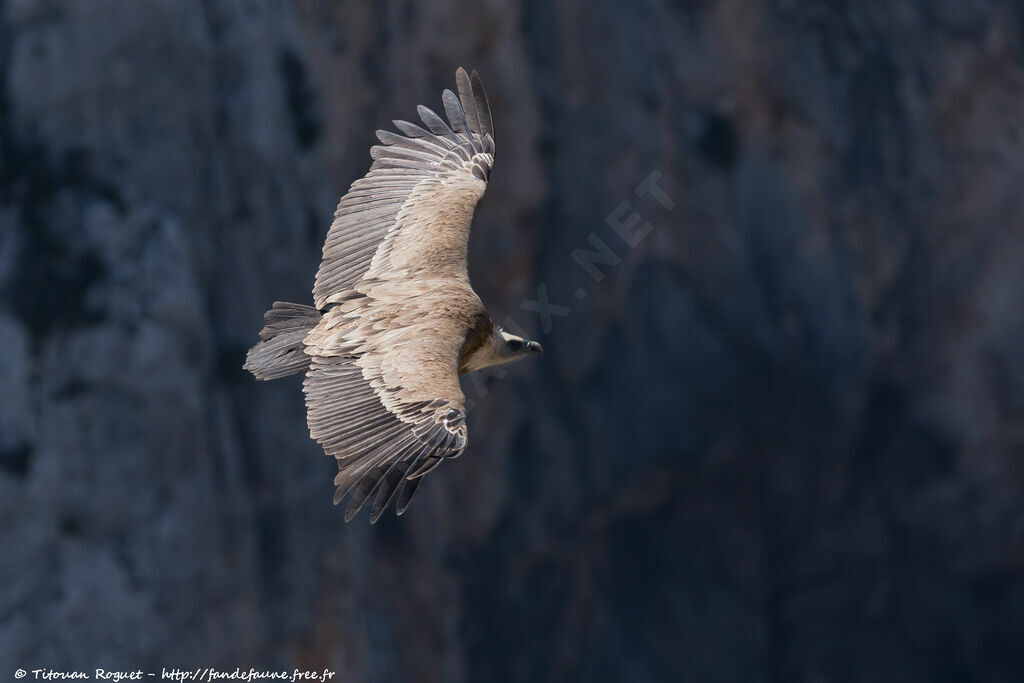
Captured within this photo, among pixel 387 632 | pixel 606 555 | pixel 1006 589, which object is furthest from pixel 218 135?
pixel 1006 589

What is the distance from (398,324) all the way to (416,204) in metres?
1.29

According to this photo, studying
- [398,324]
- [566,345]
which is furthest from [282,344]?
[566,345]

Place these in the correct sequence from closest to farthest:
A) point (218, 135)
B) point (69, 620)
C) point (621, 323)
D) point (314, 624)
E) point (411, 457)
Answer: point (411, 457)
point (69, 620)
point (218, 135)
point (314, 624)
point (621, 323)

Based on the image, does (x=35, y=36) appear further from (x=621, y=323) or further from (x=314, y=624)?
(x=621, y=323)

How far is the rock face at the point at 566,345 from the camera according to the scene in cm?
1274

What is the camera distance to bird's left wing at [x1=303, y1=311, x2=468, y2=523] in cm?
612

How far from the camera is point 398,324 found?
7.14m

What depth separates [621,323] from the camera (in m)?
17.3

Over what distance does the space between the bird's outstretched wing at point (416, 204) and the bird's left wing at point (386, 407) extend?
76cm

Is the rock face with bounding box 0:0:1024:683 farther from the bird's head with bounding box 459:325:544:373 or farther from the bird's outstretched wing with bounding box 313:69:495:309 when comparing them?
the bird's head with bounding box 459:325:544:373

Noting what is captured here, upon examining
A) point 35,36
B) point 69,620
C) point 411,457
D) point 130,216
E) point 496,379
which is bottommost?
point 69,620

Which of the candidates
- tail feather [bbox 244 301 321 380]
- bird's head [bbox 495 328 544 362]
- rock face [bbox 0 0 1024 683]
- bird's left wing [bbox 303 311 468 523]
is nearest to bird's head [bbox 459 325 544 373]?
bird's head [bbox 495 328 544 362]

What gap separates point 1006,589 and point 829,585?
2490 mm

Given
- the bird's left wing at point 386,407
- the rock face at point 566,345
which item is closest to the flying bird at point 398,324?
the bird's left wing at point 386,407
